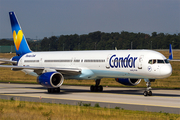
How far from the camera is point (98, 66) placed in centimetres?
3130

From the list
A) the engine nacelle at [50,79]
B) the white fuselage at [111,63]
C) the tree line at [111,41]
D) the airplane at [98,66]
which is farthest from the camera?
the tree line at [111,41]

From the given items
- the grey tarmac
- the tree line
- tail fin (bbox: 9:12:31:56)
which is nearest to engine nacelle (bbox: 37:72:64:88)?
the grey tarmac

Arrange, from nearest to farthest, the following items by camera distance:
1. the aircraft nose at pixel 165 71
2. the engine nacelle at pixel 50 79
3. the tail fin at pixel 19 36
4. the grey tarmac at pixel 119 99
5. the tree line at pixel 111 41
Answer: the grey tarmac at pixel 119 99 → the aircraft nose at pixel 165 71 → the engine nacelle at pixel 50 79 → the tail fin at pixel 19 36 → the tree line at pixel 111 41

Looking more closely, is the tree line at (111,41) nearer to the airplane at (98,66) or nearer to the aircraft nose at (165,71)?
the airplane at (98,66)

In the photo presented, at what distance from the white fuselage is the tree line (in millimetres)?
110073

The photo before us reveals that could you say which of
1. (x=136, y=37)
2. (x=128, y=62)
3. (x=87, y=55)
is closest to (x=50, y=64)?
(x=87, y=55)

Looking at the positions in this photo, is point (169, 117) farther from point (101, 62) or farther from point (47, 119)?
point (101, 62)

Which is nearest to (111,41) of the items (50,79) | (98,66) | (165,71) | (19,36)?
(19,36)

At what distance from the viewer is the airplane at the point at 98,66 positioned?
90.3ft

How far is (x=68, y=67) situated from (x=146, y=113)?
1806cm

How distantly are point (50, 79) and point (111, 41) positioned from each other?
139 m

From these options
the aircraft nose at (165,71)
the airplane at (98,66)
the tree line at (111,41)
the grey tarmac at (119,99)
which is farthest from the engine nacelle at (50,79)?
the tree line at (111,41)

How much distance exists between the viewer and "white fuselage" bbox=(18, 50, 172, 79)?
27.4m

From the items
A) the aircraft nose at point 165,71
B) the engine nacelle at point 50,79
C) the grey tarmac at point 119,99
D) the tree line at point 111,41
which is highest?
the tree line at point 111,41
